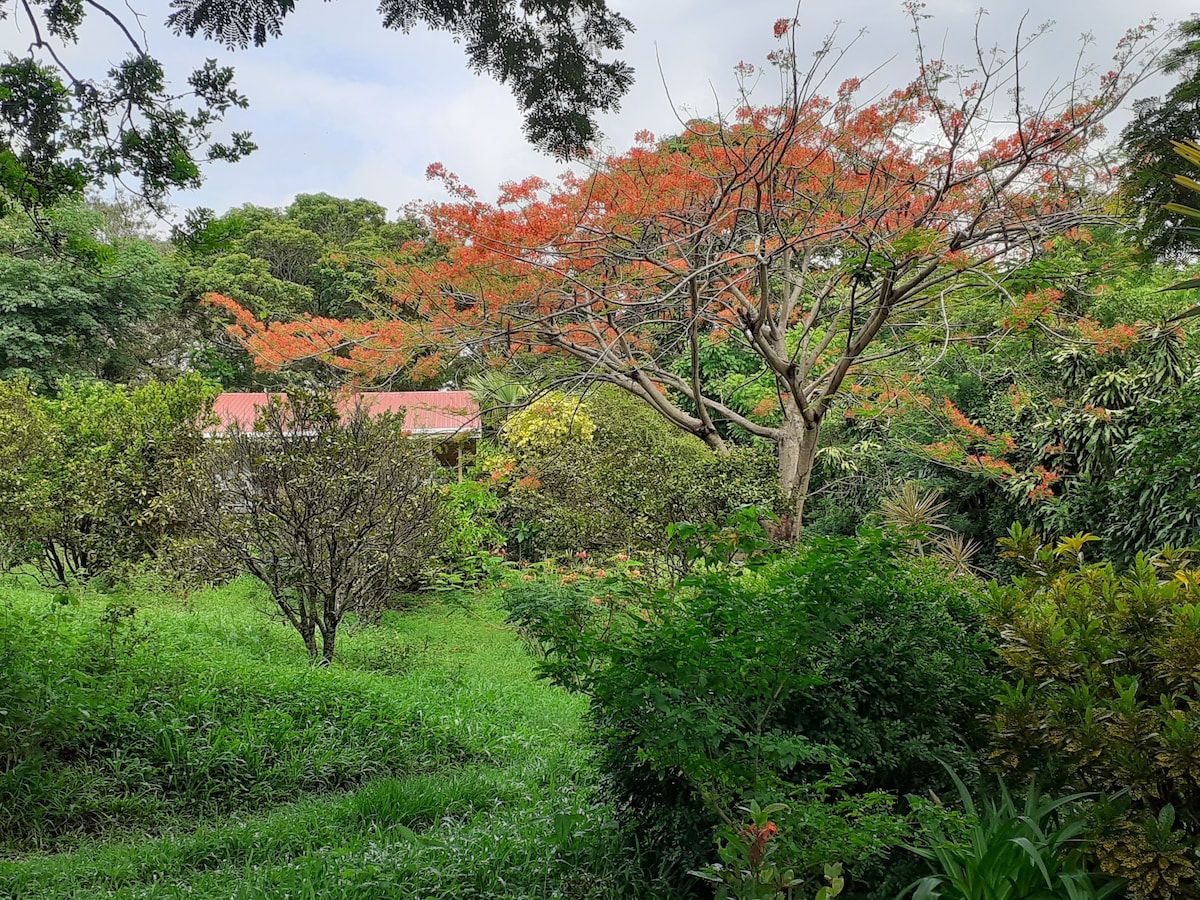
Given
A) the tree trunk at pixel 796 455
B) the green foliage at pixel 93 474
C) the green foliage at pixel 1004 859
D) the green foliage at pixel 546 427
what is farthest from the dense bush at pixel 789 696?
the green foliage at pixel 546 427

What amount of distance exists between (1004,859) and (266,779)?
3.08 meters

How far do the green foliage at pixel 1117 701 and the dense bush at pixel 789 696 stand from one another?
0.70 ft

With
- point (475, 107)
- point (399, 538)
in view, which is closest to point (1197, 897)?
point (475, 107)

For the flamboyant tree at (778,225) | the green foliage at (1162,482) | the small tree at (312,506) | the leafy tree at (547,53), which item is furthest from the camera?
the small tree at (312,506)

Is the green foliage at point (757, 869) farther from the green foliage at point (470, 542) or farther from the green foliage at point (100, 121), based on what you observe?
the green foliage at point (470, 542)

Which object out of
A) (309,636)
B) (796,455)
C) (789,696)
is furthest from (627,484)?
(789,696)

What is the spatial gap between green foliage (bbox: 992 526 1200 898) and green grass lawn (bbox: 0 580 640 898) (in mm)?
1249

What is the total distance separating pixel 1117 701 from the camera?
198cm

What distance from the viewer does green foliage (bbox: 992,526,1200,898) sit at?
178 centimetres

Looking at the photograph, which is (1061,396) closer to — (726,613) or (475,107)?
(475,107)

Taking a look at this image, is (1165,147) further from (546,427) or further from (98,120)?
(546,427)

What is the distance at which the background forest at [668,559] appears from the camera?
2117mm

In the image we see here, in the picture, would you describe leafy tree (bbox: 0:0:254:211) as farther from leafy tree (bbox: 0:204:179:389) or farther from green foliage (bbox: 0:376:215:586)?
leafy tree (bbox: 0:204:179:389)

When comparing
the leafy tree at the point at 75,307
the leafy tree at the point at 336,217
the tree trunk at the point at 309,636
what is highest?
the leafy tree at the point at 336,217
